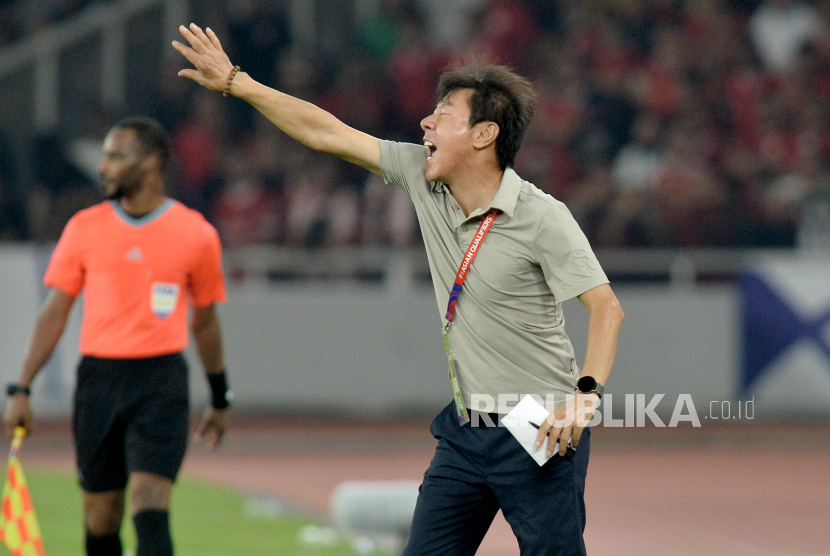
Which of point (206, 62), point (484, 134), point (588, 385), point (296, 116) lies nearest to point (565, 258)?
point (588, 385)

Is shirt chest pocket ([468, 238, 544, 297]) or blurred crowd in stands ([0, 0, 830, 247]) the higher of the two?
blurred crowd in stands ([0, 0, 830, 247])

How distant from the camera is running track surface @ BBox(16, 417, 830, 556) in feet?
30.5

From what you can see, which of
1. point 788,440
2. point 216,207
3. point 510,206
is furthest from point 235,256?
point 510,206

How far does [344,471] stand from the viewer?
12.6m

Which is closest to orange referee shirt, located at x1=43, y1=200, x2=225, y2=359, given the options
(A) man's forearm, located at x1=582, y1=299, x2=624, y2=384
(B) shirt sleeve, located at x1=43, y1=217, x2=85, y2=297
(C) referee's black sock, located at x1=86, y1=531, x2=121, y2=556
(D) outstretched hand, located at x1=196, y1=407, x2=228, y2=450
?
(B) shirt sleeve, located at x1=43, y1=217, x2=85, y2=297

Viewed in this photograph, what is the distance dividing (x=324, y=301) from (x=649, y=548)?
22.3ft

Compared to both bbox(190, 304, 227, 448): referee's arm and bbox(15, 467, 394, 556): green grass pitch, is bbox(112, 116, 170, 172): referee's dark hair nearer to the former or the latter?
bbox(190, 304, 227, 448): referee's arm

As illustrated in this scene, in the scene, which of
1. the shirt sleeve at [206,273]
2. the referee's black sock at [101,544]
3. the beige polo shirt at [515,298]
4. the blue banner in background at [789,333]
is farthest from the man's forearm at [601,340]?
the blue banner in background at [789,333]

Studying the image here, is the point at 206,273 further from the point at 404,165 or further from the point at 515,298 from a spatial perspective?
the point at 515,298

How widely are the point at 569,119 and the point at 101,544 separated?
11350 millimetres

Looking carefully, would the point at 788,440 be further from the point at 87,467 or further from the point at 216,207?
the point at 87,467

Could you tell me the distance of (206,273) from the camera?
6.29 m

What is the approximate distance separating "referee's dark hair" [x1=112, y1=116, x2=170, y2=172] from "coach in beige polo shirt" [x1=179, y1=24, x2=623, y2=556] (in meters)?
1.60

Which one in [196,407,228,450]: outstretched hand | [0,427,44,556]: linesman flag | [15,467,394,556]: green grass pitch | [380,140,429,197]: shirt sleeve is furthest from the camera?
[15,467,394,556]: green grass pitch
